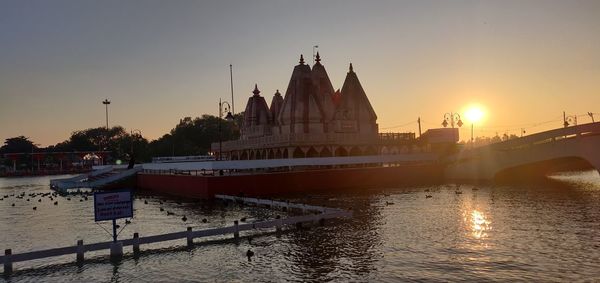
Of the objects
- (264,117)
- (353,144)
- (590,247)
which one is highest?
(264,117)

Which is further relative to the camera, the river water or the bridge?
the bridge

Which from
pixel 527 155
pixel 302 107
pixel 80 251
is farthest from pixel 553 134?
pixel 80 251

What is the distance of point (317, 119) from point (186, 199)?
86.7 feet

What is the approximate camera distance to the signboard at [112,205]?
2292cm

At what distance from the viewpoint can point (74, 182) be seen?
75.2 m

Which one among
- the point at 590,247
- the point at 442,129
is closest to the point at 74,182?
the point at 442,129

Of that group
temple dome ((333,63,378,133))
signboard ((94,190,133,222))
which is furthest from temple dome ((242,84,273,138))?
signboard ((94,190,133,222))

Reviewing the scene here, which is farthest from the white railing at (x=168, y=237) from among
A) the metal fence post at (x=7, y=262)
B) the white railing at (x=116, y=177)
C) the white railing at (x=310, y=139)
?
the white railing at (x=116, y=177)

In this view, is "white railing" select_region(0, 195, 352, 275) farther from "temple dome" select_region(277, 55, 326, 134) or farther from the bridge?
"temple dome" select_region(277, 55, 326, 134)

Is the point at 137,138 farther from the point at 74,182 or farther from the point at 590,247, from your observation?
the point at 590,247

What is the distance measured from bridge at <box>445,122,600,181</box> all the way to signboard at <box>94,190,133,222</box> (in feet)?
156

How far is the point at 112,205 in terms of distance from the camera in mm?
23297

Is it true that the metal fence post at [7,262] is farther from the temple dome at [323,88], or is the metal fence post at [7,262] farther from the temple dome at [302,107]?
the temple dome at [323,88]

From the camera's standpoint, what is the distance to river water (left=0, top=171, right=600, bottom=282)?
18.7 meters
